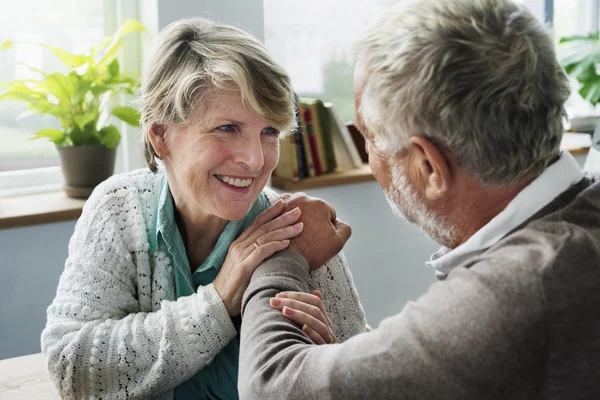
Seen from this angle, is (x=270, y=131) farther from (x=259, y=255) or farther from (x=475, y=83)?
(x=475, y=83)

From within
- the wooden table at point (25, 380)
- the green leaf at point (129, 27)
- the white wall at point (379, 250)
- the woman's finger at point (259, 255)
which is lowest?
the white wall at point (379, 250)

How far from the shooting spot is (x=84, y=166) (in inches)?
110

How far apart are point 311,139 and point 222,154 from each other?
5.61 feet

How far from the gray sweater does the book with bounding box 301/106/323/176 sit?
224 centimetres

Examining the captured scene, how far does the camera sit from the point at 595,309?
1.03 m

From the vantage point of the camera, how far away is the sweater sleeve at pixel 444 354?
3.31ft

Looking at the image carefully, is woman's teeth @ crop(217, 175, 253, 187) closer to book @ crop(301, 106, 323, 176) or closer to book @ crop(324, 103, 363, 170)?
book @ crop(301, 106, 323, 176)

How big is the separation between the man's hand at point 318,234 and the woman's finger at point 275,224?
0.02m

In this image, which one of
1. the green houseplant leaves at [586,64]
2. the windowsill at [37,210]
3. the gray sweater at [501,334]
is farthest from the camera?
the green houseplant leaves at [586,64]

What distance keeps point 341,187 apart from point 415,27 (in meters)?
2.28

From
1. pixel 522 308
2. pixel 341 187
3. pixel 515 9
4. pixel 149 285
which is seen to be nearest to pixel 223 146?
pixel 149 285

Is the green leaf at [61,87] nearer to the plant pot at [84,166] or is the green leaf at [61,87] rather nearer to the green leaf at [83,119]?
the green leaf at [83,119]

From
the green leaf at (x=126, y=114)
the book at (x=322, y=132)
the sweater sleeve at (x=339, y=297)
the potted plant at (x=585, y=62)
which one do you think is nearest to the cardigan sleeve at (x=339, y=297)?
the sweater sleeve at (x=339, y=297)

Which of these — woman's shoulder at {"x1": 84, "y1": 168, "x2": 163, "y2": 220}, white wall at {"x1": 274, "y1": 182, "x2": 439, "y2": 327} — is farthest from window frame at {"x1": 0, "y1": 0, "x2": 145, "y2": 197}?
woman's shoulder at {"x1": 84, "y1": 168, "x2": 163, "y2": 220}
